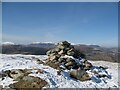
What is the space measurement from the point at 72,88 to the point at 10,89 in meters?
5.09

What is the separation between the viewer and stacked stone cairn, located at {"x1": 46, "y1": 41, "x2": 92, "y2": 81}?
20984 millimetres

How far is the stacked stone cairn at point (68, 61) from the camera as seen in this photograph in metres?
21.0

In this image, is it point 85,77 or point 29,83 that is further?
point 85,77

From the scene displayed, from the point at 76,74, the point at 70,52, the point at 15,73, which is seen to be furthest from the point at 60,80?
the point at 70,52

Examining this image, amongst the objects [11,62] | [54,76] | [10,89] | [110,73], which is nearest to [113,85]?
[110,73]

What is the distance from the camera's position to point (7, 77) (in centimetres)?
1792

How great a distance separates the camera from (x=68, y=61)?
23.9 m

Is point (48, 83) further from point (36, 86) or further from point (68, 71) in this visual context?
point (68, 71)

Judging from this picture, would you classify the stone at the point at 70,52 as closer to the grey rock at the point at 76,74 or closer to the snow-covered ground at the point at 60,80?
the grey rock at the point at 76,74

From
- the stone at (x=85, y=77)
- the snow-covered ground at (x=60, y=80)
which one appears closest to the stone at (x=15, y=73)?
the snow-covered ground at (x=60, y=80)

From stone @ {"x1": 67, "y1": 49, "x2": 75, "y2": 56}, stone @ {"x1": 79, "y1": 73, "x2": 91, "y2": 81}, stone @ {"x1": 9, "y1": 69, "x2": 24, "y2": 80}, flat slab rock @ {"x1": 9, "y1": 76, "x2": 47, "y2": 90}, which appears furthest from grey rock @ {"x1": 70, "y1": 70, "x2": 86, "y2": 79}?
stone @ {"x1": 9, "y1": 69, "x2": 24, "y2": 80}

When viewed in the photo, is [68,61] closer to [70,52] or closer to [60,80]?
[70,52]

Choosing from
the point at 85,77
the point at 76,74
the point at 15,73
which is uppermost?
the point at 15,73

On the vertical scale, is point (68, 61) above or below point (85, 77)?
above
